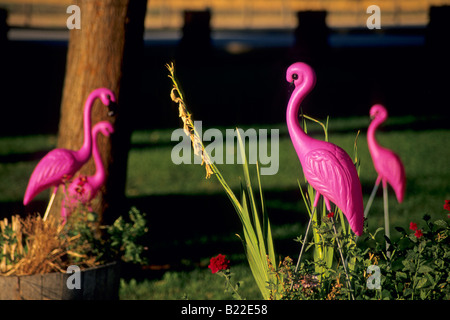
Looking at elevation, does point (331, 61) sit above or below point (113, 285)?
above

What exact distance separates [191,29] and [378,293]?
17.1 m

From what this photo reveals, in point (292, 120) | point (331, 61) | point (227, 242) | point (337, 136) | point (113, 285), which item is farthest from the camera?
point (331, 61)

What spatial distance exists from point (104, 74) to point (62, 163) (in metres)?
0.98

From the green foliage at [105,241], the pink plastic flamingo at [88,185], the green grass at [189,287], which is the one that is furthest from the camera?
the green grass at [189,287]

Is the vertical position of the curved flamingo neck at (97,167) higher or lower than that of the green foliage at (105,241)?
higher

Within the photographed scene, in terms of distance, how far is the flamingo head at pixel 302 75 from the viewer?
3828mm

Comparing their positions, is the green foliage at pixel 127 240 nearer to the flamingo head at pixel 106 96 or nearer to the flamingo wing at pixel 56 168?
the flamingo wing at pixel 56 168

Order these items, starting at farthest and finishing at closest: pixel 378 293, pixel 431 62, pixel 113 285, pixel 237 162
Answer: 1. pixel 431 62
2. pixel 237 162
3. pixel 113 285
4. pixel 378 293

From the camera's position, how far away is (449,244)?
150 inches

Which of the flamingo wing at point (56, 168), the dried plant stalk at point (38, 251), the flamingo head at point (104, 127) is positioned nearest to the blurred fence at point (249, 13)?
the flamingo head at point (104, 127)

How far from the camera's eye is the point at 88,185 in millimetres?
4762

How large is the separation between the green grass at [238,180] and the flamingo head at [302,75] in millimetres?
2204

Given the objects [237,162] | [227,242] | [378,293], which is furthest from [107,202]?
[237,162]

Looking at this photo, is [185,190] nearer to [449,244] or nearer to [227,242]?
[227,242]
